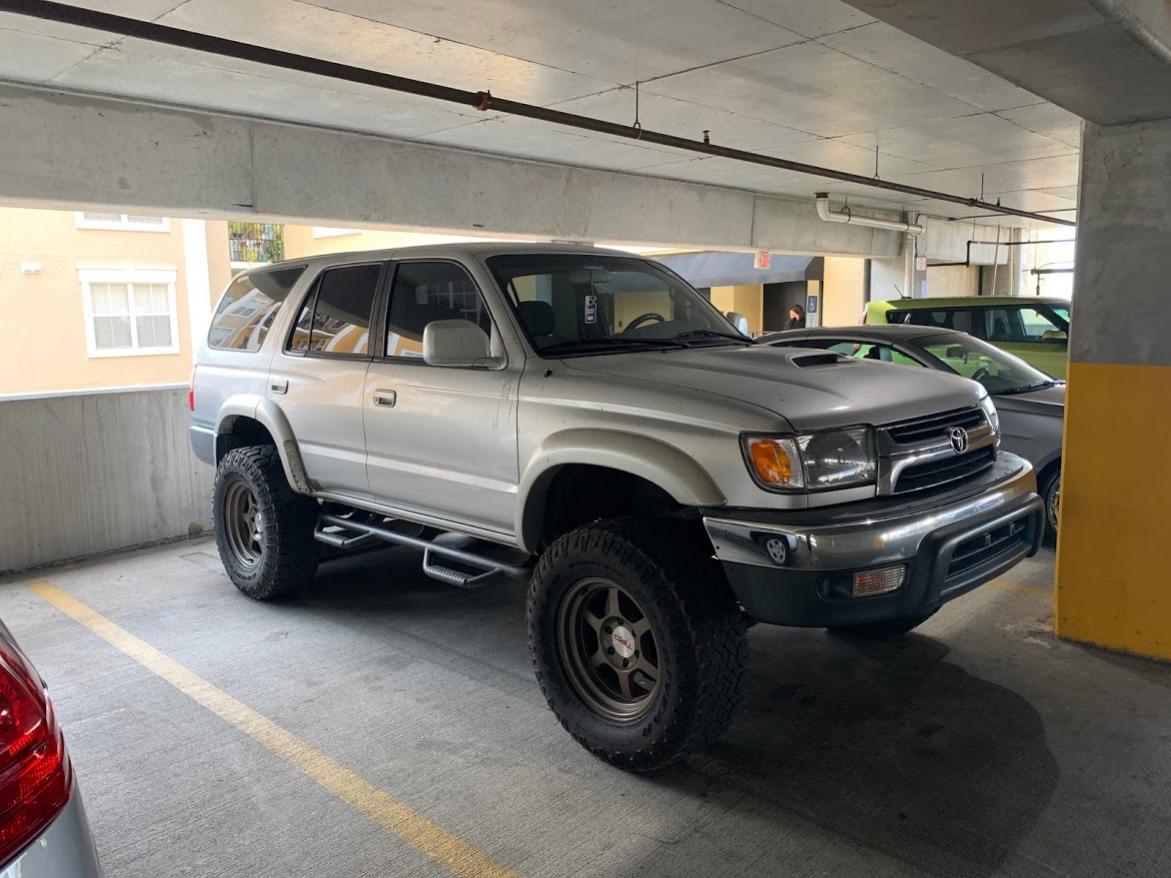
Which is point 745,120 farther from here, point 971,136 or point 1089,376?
point 1089,376

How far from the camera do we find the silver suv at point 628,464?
10.6ft

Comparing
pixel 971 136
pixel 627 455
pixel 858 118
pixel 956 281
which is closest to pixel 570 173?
pixel 858 118

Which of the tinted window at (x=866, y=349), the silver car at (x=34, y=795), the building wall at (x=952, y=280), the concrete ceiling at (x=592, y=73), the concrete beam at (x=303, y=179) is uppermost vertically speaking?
the concrete ceiling at (x=592, y=73)

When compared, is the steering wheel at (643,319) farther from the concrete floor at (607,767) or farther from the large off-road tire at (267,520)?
the large off-road tire at (267,520)

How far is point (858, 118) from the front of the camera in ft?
29.0

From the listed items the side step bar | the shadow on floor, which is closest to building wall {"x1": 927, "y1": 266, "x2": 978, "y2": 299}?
the shadow on floor

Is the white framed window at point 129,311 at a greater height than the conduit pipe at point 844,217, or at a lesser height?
lesser

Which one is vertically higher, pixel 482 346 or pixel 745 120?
pixel 745 120

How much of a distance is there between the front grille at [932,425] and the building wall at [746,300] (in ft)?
70.8

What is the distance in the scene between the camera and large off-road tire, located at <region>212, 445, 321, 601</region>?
544 cm

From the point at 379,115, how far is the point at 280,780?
6.38 meters

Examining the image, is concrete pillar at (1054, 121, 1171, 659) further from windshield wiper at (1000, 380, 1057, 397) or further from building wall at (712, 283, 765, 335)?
building wall at (712, 283, 765, 335)

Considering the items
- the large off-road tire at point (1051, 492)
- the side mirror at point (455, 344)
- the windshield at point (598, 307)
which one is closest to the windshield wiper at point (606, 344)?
the windshield at point (598, 307)

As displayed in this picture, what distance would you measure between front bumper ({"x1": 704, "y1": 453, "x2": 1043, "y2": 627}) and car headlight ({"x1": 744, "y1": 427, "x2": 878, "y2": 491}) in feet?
0.34
